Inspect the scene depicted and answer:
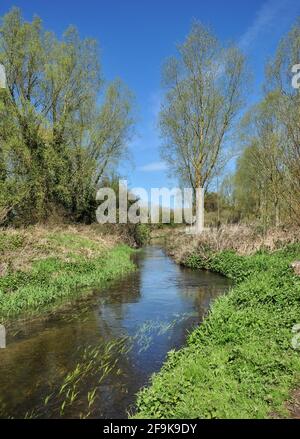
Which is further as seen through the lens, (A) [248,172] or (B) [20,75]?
(A) [248,172]

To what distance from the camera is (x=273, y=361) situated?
249 inches

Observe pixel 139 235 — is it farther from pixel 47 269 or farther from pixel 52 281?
pixel 52 281

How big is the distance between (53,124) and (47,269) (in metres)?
15.0

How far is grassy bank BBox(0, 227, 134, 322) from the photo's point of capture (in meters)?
12.4

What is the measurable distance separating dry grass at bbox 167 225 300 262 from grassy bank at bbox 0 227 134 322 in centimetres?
451

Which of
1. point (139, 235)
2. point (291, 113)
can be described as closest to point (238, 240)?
point (291, 113)

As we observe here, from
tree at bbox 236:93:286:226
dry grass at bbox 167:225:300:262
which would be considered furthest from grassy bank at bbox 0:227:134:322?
tree at bbox 236:93:286:226

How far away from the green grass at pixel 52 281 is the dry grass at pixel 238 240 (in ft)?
16.9

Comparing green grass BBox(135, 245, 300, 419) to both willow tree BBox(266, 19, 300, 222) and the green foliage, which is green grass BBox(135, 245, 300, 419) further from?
the green foliage

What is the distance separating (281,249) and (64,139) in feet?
57.4

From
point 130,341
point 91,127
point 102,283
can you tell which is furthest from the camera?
point 91,127

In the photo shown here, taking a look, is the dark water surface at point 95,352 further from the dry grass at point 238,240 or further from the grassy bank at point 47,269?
the dry grass at point 238,240
